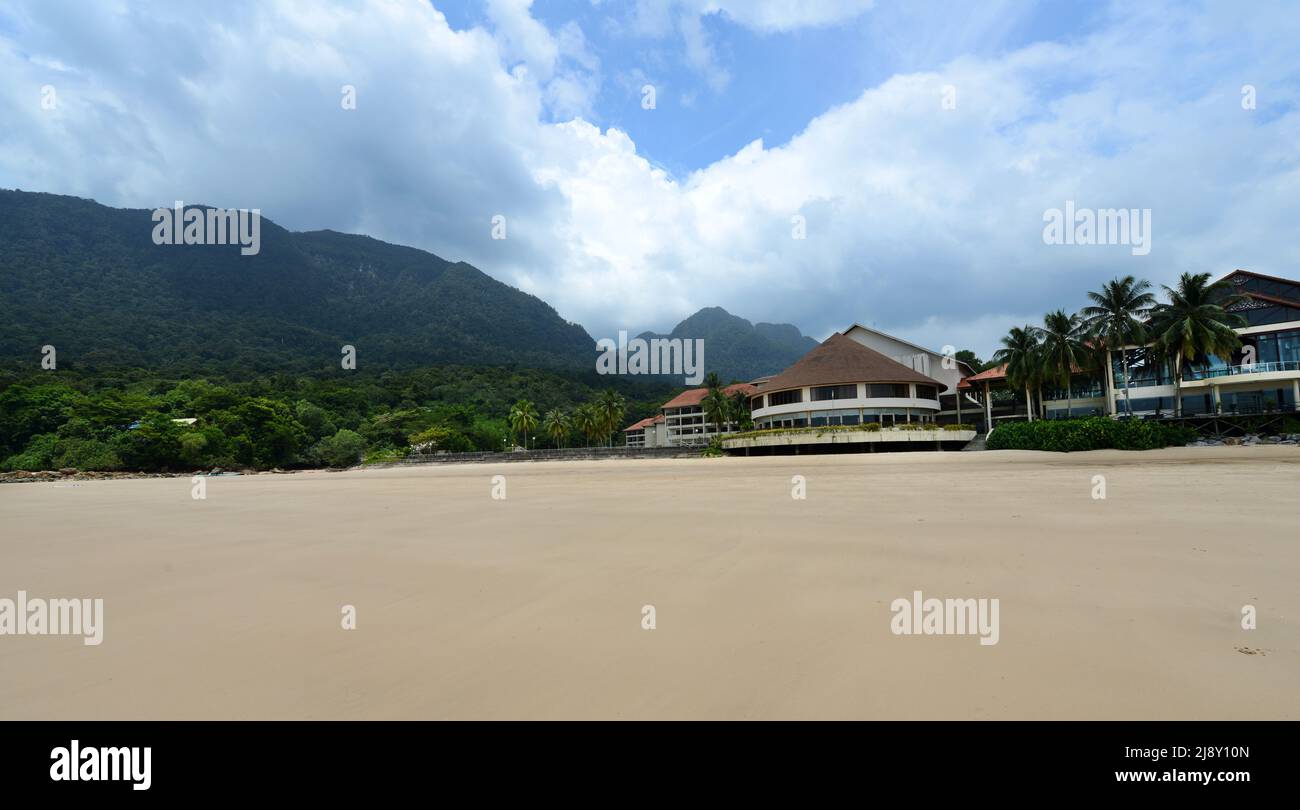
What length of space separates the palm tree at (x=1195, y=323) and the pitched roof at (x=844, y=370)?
1727cm

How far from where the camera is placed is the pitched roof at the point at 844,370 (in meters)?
52.4

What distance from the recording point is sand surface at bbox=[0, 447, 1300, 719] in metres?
2.52

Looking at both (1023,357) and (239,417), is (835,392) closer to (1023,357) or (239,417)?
(1023,357)

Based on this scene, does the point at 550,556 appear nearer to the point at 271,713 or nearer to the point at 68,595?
the point at 271,713

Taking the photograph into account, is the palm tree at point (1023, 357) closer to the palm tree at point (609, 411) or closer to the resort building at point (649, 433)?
the palm tree at point (609, 411)

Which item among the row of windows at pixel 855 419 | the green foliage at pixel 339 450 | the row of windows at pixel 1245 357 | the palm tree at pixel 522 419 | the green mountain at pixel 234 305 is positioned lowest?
the green foliage at pixel 339 450

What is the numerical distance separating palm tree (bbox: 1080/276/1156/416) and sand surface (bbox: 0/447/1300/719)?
46.4 m

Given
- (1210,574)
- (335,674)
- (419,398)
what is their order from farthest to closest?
(419,398) → (1210,574) → (335,674)

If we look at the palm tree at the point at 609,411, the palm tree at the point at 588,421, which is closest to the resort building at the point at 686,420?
the palm tree at the point at 609,411

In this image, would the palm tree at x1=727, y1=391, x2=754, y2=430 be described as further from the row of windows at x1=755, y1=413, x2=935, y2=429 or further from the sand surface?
Result: the sand surface

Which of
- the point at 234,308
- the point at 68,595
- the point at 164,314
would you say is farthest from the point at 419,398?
the point at 68,595

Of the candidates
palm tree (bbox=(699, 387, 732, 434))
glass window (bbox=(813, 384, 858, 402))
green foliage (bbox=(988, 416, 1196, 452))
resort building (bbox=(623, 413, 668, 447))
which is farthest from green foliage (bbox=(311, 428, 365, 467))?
green foliage (bbox=(988, 416, 1196, 452))
